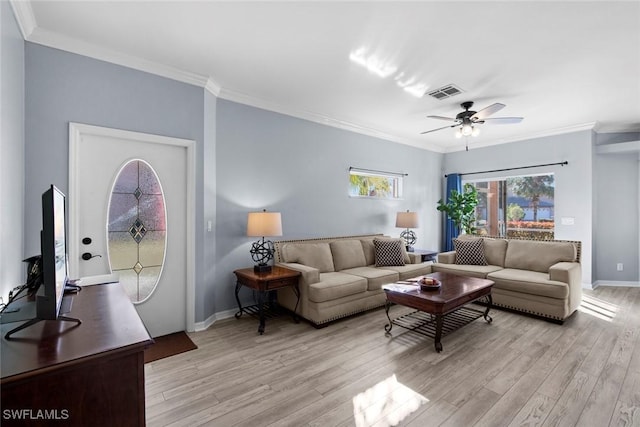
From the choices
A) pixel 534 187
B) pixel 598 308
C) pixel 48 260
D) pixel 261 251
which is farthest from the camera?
pixel 534 187

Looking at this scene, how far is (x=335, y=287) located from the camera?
3404mm

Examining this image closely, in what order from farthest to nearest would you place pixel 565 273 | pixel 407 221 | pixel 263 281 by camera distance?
pixel 407 221 → pixel 565 273 → pixel 263 281

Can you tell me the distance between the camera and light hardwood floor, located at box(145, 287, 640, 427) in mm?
1908

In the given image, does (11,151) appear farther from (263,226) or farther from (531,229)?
(531,229)

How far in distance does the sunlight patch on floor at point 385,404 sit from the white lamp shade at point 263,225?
1.87 meters

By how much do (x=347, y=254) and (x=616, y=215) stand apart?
15.6 feet

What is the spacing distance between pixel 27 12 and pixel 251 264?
116 inches

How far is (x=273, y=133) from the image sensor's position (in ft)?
13.2

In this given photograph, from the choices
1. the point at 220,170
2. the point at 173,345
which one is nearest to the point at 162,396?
the point at 173,345

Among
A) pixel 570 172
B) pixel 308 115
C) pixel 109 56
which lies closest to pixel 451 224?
pixel 570 172

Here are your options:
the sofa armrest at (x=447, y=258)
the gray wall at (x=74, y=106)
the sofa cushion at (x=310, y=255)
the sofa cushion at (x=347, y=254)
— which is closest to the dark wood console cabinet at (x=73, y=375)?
the gray wall at (x=74, y=106)

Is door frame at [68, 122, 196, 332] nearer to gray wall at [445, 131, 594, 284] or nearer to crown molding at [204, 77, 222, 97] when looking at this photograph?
crown molding at [204, 77, 222, 97]

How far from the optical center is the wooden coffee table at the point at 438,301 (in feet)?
9.20

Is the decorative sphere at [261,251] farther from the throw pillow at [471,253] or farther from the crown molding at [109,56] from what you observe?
the throw pillow at [471,253]
